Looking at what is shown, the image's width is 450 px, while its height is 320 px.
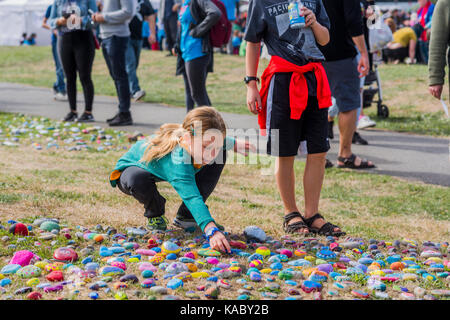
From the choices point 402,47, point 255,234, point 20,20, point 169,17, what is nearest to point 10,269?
point 255,234

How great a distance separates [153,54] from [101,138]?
518 inches

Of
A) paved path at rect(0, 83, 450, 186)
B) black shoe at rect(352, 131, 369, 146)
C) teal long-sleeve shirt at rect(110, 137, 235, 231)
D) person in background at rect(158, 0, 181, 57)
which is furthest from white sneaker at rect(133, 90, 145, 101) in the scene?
teal long-sleeve shirt at rect(110, 137, 235, 231)

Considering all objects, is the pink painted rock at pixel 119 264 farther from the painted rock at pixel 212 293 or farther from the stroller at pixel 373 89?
the stroller at pixel 373 89

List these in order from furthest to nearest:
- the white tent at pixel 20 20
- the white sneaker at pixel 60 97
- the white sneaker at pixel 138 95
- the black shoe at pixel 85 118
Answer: the white tent at pixel 20 20
the white sneaker at pixel 60 97
the white sneaker at pixel 138 95
the black shoe at pixel 85 118

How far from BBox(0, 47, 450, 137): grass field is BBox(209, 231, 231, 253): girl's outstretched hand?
554cm

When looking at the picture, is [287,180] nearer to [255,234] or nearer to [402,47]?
[255,234]

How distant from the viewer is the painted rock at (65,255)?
339cm

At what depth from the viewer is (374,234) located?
13.8 ft

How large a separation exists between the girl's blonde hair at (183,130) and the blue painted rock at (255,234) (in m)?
0.69

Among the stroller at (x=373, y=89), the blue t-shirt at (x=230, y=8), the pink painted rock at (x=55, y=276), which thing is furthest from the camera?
the stroller at (x=373, y=89)

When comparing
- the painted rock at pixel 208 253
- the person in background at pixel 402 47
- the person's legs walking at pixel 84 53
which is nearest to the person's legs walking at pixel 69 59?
the person's legs walking at pixel 84 53

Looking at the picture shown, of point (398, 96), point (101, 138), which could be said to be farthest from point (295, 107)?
point (398, 96)

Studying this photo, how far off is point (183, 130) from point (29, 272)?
4.31 feet
